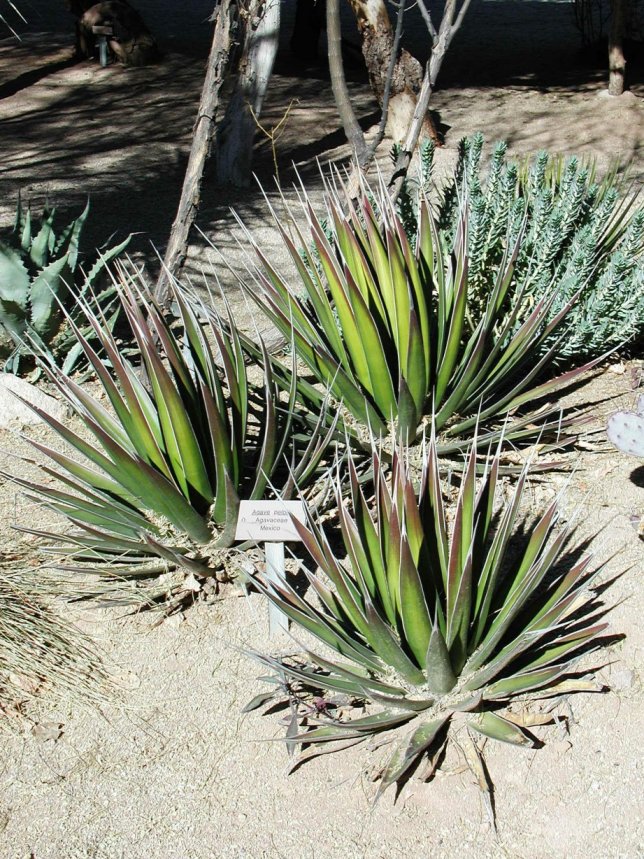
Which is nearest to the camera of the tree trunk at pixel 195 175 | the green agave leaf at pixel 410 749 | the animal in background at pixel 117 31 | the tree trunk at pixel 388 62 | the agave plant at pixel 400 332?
the green agave leaf at pixel 410 749

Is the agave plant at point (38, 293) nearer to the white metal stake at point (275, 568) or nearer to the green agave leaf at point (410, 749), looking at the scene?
the white metal stake at point (275, 568)

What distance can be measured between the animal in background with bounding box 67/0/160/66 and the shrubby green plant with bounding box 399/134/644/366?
766 cm

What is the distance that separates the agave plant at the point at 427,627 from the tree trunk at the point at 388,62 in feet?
21.0

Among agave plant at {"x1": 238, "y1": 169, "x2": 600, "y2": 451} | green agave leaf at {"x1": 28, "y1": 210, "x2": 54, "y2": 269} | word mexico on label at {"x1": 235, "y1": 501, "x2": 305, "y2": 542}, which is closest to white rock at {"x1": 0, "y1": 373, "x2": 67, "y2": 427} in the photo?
green agave leaf at {"x1": 28, "y1": 210, "x2": 54, "y2": 269}

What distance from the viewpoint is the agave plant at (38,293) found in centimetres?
464

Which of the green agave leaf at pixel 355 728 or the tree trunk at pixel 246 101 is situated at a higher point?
the tree trunk at pixel 246 101

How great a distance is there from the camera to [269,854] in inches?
98.3

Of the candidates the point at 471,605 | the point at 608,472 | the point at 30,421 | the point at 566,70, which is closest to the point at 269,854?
the point at 471,605

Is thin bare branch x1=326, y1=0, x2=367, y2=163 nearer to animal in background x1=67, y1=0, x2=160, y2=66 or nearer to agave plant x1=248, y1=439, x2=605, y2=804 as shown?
agave plant x1=248, y1=439, x2=605, y2=804

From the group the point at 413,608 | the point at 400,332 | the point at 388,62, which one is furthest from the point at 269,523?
the point at 388,62

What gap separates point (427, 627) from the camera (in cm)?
253

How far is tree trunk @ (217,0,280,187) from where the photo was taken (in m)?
7.52

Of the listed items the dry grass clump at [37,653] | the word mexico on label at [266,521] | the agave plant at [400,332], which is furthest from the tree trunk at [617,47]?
the dry grass clump at [37,653]

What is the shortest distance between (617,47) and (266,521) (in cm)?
855
